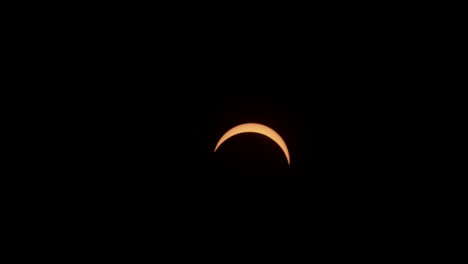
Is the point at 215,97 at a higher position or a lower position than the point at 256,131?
higher

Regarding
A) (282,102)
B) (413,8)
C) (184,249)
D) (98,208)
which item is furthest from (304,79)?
(98,208)

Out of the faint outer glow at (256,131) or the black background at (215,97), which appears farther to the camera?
the black background at (215,97)

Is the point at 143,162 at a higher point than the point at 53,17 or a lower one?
lower

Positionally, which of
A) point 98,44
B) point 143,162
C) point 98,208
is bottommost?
point 98,208

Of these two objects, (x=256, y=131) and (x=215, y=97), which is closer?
(x=256, y=131)

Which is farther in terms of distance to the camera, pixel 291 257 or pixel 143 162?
pixel 143 162

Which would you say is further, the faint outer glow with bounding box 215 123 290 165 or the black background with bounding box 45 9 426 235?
the black background with bounding box 45 9 426 235

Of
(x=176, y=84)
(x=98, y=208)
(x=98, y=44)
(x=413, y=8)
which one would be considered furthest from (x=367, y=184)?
(x=98, y=44)

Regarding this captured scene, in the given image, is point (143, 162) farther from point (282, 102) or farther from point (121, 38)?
point (282, 102)
